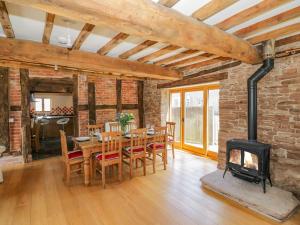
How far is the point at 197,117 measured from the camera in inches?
204

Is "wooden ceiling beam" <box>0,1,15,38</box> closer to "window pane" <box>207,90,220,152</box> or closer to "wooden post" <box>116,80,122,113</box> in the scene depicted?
"wooden post" <box>116,80,122,113</box>

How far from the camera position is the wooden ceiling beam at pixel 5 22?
1.96 m

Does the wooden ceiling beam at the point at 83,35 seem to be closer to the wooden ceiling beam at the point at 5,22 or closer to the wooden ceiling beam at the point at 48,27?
the wooden ceiling beam at the point at 48,27

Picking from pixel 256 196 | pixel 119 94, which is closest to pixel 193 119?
pixel 119 94

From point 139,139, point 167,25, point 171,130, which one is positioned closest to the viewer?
point 167,25

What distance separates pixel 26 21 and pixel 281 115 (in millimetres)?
3935

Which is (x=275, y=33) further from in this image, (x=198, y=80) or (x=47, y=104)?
(x=47, y=104)

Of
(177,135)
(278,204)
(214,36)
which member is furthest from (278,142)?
(177,135)

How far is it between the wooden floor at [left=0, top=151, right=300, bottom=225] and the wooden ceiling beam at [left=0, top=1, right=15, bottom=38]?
245 cm

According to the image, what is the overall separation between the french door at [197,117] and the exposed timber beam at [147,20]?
239 cm

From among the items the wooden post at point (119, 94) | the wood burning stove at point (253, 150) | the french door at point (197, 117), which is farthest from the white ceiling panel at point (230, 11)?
the wooden post at point (119, 94)

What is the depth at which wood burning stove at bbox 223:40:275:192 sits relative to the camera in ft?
8.94

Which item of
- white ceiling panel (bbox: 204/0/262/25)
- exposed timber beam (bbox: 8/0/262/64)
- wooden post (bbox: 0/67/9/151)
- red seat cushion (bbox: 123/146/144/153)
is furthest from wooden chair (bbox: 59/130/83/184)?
white ceiling panel (bbox: 204/0/262/25)

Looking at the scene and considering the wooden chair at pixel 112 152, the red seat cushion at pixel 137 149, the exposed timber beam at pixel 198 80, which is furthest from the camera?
the exposed timber beam at pixel 198 80
